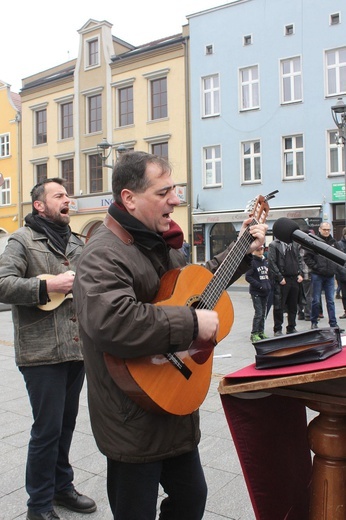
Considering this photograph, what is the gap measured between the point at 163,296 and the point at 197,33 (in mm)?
23219

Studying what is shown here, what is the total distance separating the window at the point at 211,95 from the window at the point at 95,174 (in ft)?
21.6

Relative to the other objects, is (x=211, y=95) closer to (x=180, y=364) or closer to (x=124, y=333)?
(x=180, y=364)

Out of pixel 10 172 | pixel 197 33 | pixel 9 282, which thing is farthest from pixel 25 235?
pixel 10 172

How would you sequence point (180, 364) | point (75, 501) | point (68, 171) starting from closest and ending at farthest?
point (180, 364) → point (75, 501) → point (68, 171)

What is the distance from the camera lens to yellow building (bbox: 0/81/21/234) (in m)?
29.6

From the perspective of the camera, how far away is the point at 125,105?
83.4 ft

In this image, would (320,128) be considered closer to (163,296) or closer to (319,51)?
(319,51)

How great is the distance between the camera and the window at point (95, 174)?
26.3 metres

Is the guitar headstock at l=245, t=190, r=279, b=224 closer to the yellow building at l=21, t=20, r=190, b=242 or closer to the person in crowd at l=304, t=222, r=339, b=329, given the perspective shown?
the person in crowd at l=304, t=222, r=339, b=329

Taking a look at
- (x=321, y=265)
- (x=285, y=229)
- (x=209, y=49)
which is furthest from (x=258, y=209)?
(x=209, y=49)

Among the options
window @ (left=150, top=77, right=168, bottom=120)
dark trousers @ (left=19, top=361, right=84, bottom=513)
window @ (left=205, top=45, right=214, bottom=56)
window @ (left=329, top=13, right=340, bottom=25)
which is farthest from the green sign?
dark trousers @ (left=19, top=361, right=84, bottom=513)

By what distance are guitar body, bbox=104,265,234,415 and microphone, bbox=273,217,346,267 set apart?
37 cm

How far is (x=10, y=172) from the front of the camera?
98.5 ft

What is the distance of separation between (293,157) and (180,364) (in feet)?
65.8
